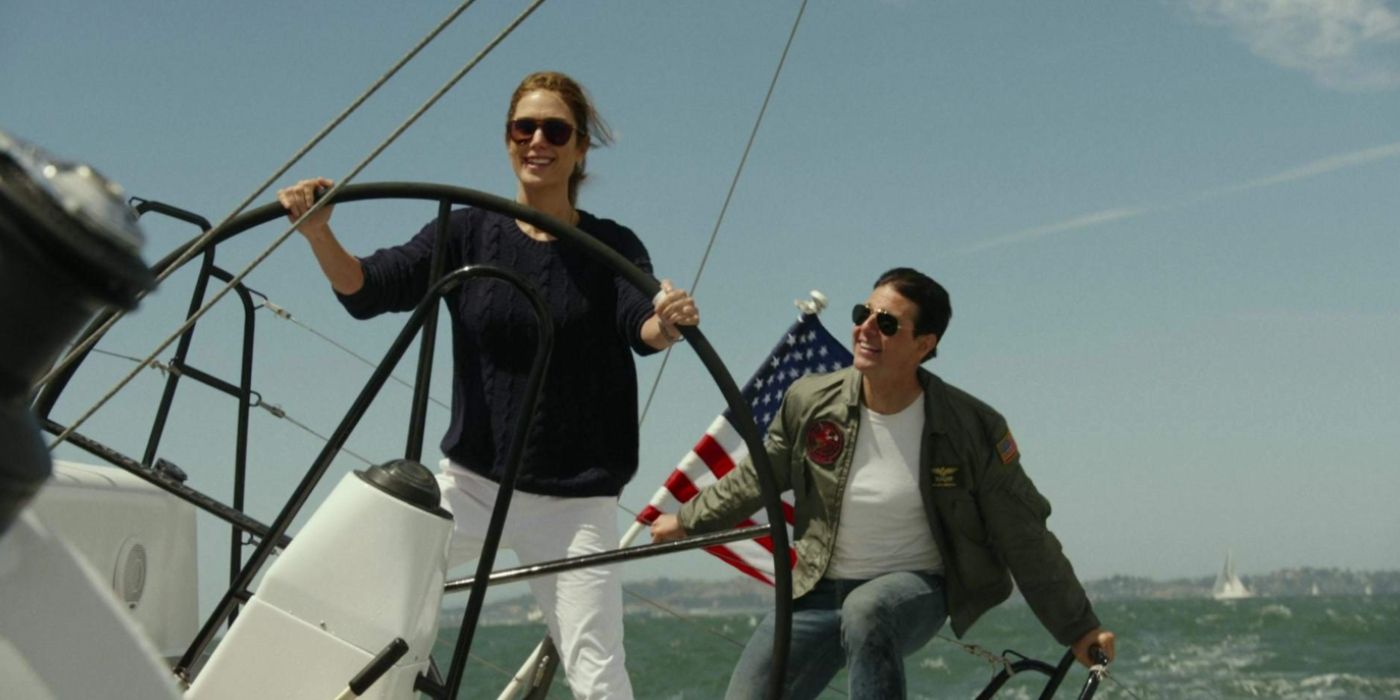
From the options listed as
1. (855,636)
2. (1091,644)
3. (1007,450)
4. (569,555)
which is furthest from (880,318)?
(569,555)

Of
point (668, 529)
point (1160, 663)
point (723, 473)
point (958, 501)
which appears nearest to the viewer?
point (958, 501)

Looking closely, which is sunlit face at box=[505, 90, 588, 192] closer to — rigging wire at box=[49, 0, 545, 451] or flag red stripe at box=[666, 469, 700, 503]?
rigging wire at box=[49, 0, 545, 451]

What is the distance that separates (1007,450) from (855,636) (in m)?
0.55

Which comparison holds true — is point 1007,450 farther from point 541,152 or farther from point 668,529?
point 541,152

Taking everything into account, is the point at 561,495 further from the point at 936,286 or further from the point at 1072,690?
the point at 1072,690

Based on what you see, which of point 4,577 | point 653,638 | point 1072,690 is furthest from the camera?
point 653,638

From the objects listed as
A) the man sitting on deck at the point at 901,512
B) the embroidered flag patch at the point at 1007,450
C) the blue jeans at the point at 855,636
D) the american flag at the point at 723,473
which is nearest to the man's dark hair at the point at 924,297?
the man sitting on deck at the point at 901,512

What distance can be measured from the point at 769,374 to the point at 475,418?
3.39 metres

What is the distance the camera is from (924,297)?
373 cm

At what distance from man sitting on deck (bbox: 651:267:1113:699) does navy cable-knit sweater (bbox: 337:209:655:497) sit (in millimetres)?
607

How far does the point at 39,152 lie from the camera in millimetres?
1069

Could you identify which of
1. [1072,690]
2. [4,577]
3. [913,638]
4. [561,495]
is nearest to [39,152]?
[4,577]

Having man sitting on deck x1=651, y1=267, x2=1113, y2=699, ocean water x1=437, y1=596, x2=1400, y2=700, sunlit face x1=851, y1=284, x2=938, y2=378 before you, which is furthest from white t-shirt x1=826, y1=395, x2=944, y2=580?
ocean water x1=437, y1=596, x2=1400, y2=700

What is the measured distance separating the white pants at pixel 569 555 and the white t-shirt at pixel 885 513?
0.65m
